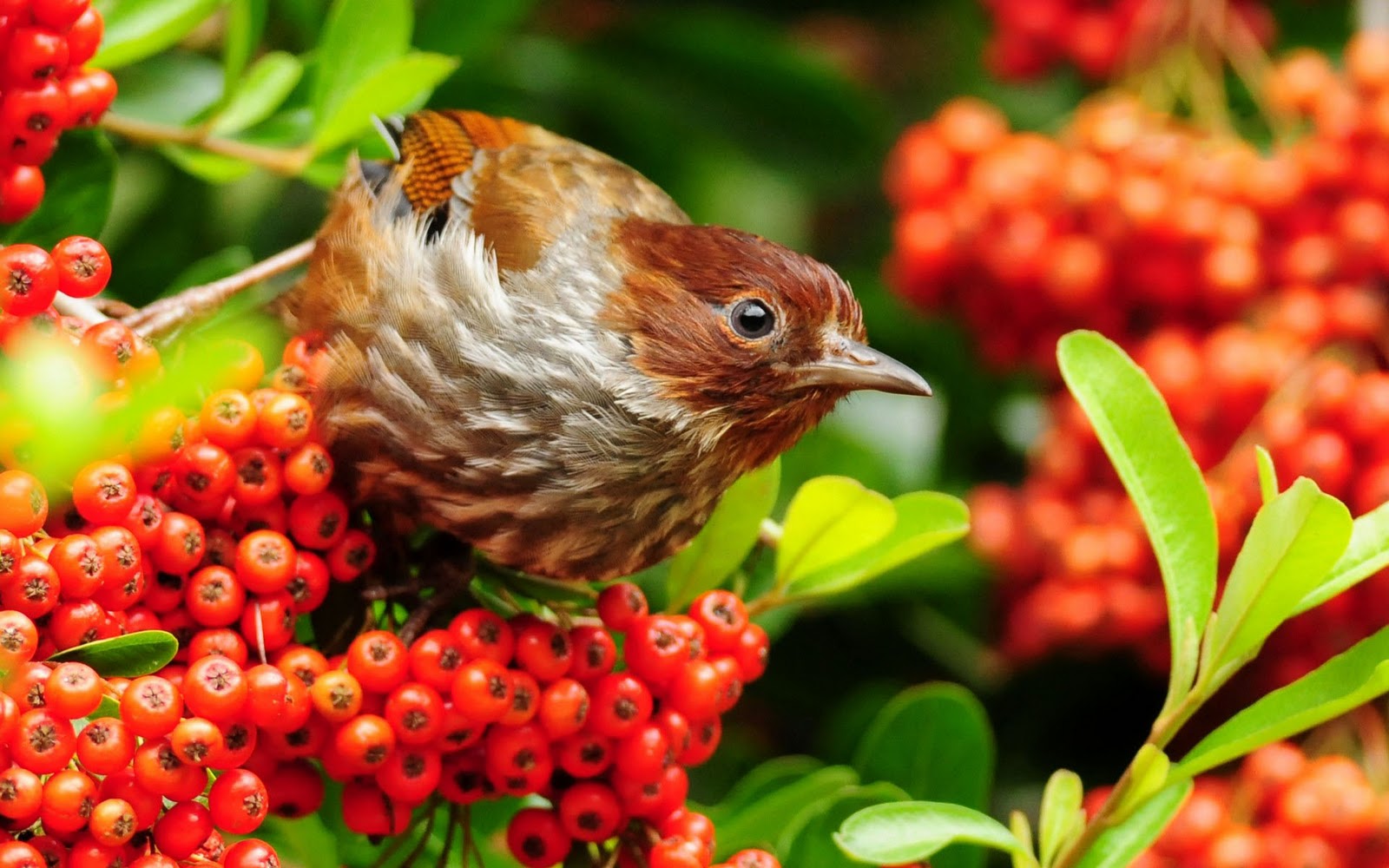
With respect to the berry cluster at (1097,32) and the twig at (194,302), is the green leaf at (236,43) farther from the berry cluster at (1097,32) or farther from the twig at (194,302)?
the berry cluster at (1097,32)

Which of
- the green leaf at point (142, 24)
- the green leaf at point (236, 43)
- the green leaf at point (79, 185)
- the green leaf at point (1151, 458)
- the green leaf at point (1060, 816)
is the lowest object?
the green leaf at point (1060, 816)

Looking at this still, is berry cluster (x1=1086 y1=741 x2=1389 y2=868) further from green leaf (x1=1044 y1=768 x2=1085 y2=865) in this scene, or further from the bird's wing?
the bird's wing

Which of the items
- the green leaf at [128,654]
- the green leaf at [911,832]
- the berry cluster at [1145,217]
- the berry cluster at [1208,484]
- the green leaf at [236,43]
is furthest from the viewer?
the berry cluster at [1145,217]

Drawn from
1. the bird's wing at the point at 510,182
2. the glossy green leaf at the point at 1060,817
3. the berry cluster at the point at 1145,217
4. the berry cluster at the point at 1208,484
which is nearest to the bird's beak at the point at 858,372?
the bird's wing at the point at 510,182

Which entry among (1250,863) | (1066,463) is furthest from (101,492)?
(1066,463)

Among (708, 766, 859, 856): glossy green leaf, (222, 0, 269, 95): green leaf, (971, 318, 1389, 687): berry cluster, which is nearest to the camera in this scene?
(708, 766, 859, 856): glossy green leaf

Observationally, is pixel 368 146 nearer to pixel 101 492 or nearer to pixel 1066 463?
pixel 101 492

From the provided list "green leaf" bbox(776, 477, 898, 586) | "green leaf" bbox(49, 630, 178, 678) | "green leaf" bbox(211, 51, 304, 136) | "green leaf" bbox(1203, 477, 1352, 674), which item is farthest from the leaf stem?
"green leaf" bbox(1203, 477, 1352, 674)
